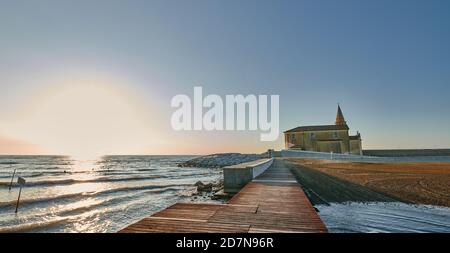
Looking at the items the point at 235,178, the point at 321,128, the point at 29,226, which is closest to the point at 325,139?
the point at 321,128

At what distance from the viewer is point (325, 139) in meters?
56.3

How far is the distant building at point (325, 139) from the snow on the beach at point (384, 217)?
48.3 meters

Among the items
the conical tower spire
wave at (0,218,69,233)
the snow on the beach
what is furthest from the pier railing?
the conical tower spire

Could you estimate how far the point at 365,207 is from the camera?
375 inches

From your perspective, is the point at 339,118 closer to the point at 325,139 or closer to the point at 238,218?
the point at 325,139

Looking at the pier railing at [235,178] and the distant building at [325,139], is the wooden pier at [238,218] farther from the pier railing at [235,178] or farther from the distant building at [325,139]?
the distant building at [325,139]

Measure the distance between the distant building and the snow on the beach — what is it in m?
48.3

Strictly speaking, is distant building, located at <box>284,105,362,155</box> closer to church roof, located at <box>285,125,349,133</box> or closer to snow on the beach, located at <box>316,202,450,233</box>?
church roof, located at <box>285,125,349,133</box>

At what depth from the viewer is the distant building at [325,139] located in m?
55.4

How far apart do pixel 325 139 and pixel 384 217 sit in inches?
2034

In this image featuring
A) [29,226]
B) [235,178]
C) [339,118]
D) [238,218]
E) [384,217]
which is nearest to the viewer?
[238,218]

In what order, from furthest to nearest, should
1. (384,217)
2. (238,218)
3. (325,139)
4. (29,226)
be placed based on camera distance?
(325,139) < (29,226) < (384,217) < (238,218)

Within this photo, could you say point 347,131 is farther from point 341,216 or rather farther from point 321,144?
point 341,216
